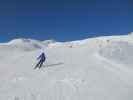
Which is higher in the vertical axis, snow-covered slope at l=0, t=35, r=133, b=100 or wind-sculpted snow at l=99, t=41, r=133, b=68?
wind-sculpted snow at l=99, t=41, r=133, b=68

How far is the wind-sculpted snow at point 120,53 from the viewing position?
1977 cm

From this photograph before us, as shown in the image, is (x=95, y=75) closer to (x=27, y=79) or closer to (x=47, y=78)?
(x=47, y=78)

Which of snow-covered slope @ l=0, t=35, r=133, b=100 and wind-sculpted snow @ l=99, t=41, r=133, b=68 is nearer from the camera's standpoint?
snow-covered slope @ l=0, t=35, r=133, b=100

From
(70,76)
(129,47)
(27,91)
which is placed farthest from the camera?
(129,47)

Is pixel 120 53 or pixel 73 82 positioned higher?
pixel 120 53

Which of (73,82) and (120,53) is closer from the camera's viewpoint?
(73,82)

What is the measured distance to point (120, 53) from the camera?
22125 mm

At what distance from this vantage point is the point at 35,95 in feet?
37.6

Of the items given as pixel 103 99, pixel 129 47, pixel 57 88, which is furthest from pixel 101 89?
pixel 129 47

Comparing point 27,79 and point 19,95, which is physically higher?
point 27,79

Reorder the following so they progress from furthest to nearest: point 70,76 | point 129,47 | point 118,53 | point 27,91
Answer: point 129,47 < point 118,53 < point 70,76 < point 27,91

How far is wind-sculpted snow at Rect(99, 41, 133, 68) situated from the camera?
19775 millimetres

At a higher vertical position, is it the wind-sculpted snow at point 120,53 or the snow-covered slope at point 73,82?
the wind-sculpted snow at point 120,53

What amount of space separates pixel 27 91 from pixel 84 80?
374 cm
